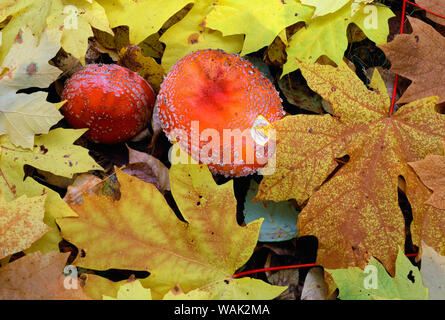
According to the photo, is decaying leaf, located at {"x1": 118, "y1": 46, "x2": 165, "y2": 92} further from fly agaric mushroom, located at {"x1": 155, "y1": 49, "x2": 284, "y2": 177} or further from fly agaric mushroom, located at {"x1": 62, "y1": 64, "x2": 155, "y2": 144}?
fly agaric mushroom, located at {"x1": 155, "y1": 49, "x2": 284, "y2": 177}

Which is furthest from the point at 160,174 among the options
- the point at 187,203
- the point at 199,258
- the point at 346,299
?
the point at 346,299

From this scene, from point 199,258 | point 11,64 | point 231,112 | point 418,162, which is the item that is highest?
point 11,64

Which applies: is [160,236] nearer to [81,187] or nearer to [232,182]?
[232,182]

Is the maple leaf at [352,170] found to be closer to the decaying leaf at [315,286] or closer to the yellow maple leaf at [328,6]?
the decaying leaf at [315,286]

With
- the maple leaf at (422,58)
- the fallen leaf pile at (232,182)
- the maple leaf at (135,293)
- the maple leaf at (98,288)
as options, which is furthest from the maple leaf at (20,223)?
the maple leaf at (422,58)

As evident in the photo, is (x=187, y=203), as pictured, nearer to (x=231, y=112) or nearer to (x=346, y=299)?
(x=231, y=112)

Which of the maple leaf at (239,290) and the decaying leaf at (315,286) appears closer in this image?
the maple leaf at (239,290)
